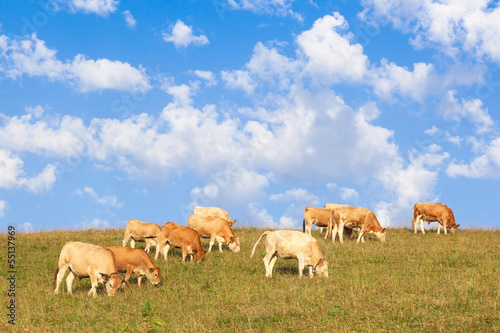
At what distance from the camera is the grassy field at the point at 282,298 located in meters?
11.2

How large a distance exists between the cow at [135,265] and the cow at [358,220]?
14908mm

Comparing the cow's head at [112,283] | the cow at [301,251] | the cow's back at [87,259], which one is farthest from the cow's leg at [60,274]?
the cow at [301,251]

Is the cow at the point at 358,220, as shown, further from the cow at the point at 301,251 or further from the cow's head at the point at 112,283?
the cow's head at the point at 112,283

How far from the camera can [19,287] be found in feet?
56.6

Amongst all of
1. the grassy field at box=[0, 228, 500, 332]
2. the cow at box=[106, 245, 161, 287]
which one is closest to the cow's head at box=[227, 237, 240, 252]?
the grassy field at box=[0, 228, 500, 332]

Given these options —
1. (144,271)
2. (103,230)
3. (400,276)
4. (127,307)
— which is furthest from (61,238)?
(400,276)

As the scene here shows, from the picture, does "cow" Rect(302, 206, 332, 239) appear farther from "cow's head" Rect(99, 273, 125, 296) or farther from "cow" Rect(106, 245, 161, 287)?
"cow's head" Rect(99, 273, 125, 296)

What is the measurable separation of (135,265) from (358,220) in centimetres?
1669

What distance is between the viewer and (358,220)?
28.9m

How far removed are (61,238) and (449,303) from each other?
924 inches

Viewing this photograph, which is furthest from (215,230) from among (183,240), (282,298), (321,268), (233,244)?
(282,298)

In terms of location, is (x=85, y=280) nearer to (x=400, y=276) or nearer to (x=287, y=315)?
(x=287, y=315)

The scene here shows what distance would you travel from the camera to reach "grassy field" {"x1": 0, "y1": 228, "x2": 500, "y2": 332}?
11.2 metres

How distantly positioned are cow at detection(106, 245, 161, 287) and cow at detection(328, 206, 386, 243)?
1491 centimetres
